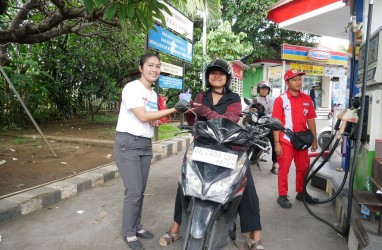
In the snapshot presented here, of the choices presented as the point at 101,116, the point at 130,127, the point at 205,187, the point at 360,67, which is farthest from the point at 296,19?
the point at 101,116

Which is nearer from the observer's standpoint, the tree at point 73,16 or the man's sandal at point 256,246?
the tree at point 73,16

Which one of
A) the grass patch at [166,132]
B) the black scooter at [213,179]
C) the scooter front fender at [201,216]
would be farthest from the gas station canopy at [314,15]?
the scooter front fender at [201,216]

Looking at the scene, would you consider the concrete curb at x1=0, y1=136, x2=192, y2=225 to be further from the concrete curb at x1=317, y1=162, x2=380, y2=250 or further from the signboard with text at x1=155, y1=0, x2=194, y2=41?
the signboard with text at x1=155, y1=0, x2=194, y2=41

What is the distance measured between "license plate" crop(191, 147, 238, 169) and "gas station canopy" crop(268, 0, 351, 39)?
3.80 metres

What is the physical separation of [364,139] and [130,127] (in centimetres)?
227

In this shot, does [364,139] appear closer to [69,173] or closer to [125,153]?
[125,153]

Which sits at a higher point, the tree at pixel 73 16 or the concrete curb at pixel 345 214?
the tree at pixel 73 16

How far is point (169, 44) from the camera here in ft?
24.6

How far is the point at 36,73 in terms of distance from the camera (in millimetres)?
9867

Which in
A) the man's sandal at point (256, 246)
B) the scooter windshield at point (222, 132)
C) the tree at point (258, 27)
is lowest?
the man's sandal at point (256, 246)

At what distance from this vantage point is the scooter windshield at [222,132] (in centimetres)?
220

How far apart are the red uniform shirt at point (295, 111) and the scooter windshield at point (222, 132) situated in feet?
5.74

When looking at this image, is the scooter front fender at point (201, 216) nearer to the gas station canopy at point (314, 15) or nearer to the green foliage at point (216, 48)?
the gas station canopy at point (314, 15)

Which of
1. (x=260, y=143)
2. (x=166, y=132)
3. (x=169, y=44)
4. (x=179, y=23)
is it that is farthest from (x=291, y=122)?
(x=166, y=132)
